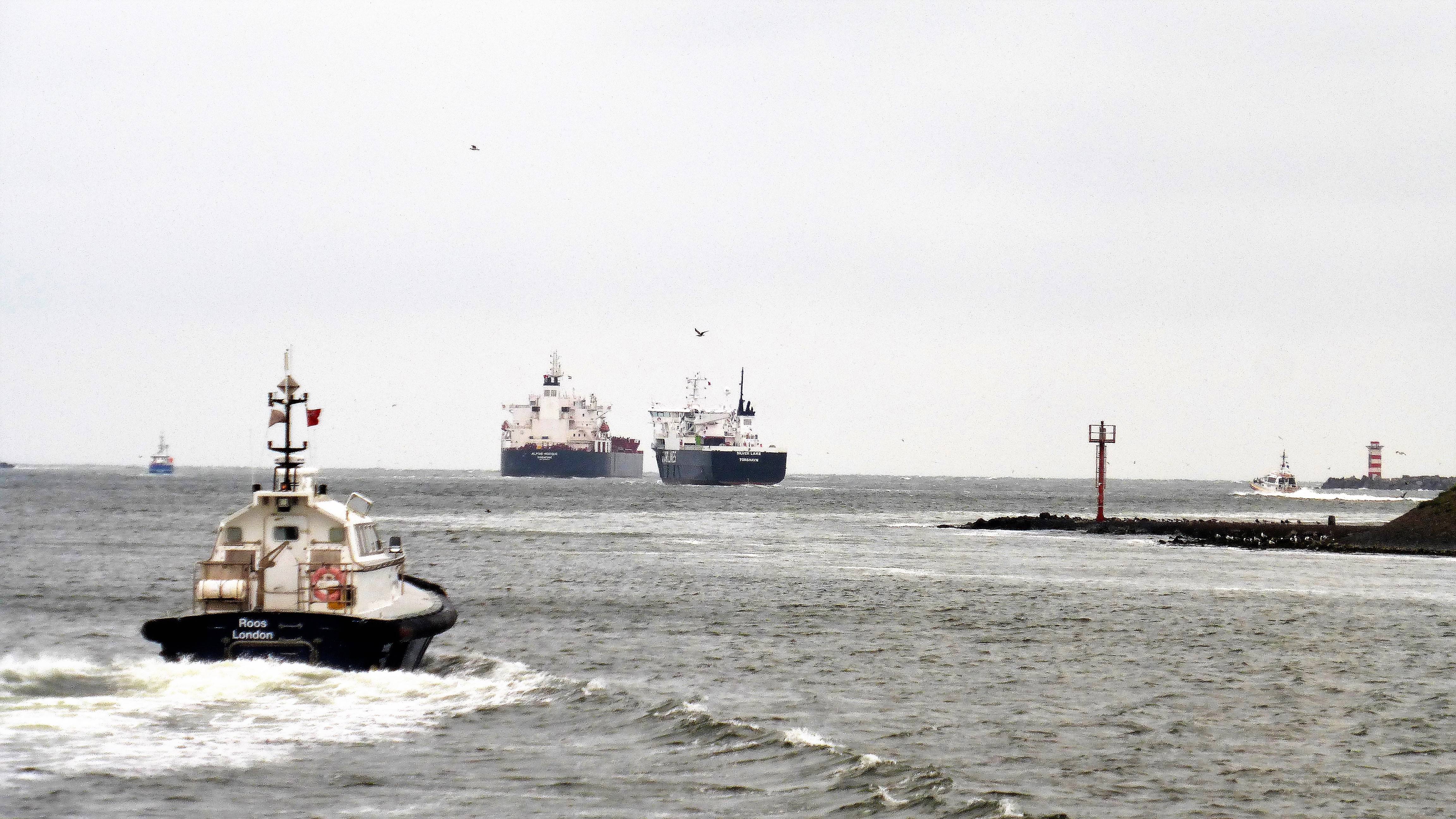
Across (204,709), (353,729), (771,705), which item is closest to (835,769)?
(771,705)

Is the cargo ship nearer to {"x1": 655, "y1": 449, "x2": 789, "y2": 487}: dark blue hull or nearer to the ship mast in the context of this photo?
{"x1": 655, "y1": 449, "x2": 789, "y2": 487}: dark blue hull

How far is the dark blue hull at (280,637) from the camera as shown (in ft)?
71.5

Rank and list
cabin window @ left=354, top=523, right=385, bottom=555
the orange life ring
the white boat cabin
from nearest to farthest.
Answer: the white boat cabin < the orange life ring < cabin window @ left=354, top=523, right=385, bottom=555

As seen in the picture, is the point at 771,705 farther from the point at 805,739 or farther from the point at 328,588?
the point at 328,588

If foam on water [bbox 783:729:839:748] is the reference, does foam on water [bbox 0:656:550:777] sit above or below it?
above

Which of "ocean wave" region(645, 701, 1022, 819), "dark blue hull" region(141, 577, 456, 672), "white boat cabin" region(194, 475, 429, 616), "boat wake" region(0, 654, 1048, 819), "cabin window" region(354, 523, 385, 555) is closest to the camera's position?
"ocean wave" region(645, 701, 1022, 819)

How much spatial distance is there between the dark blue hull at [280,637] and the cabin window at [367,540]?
5.59 feet

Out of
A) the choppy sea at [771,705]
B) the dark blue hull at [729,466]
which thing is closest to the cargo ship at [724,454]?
the dark blue hull at [729,466]

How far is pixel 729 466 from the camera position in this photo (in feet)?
630

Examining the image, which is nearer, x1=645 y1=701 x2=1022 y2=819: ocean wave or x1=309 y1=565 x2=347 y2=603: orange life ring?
x1=645 y1=701 x2=1022 y2=819: ocean wave

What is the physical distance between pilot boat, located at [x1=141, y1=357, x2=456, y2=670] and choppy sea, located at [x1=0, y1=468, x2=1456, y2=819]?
0.39 meters

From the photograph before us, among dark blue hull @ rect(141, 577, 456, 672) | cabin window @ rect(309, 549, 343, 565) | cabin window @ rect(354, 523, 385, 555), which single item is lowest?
dark blue hull @ rect(141, 577, 456, 672)

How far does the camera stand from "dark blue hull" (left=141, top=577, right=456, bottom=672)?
2178cm

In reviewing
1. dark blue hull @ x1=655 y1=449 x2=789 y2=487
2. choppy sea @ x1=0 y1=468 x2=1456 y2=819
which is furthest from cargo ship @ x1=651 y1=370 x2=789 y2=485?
choppy sea @ x1=0 y1=468 x2=1456 y2=819
